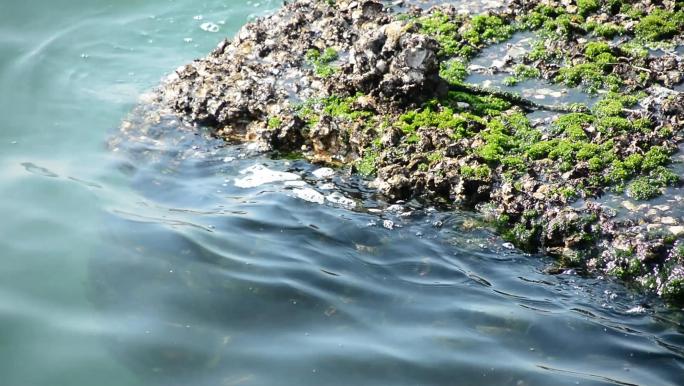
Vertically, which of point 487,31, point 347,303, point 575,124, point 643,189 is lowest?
point 347,303

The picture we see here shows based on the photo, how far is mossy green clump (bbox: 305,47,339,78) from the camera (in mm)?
8180

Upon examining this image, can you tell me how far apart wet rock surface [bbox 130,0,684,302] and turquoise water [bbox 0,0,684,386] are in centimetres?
29

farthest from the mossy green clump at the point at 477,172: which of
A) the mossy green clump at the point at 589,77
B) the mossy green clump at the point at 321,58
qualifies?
the mossy green clump at the point at 321,58

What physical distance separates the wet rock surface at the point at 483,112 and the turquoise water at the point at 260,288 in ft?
0.94

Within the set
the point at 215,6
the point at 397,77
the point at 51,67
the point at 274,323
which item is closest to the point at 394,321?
the point at 274,323

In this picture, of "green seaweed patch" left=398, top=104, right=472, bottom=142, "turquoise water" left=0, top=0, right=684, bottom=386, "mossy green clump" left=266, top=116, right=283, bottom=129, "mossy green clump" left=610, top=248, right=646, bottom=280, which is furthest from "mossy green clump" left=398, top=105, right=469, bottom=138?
"mossy green clump" left=610, top=248, right=646, bottom=280

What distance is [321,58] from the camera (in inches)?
328

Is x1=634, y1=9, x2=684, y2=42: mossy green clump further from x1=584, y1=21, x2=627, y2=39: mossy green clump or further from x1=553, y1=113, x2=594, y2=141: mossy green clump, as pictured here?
x1=553, y1=113, x2=594, y2=141: mossy green clump

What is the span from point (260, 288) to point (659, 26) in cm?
515

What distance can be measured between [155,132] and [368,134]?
262cm

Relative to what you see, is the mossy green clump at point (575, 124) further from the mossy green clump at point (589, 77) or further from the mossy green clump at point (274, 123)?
the mossy green clump at point (274, 123)

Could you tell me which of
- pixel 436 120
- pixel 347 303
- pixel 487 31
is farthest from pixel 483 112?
pixel 347 303

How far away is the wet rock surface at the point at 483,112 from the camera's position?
582 centimetres

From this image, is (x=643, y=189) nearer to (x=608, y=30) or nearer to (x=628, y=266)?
(x=628, y=266)
